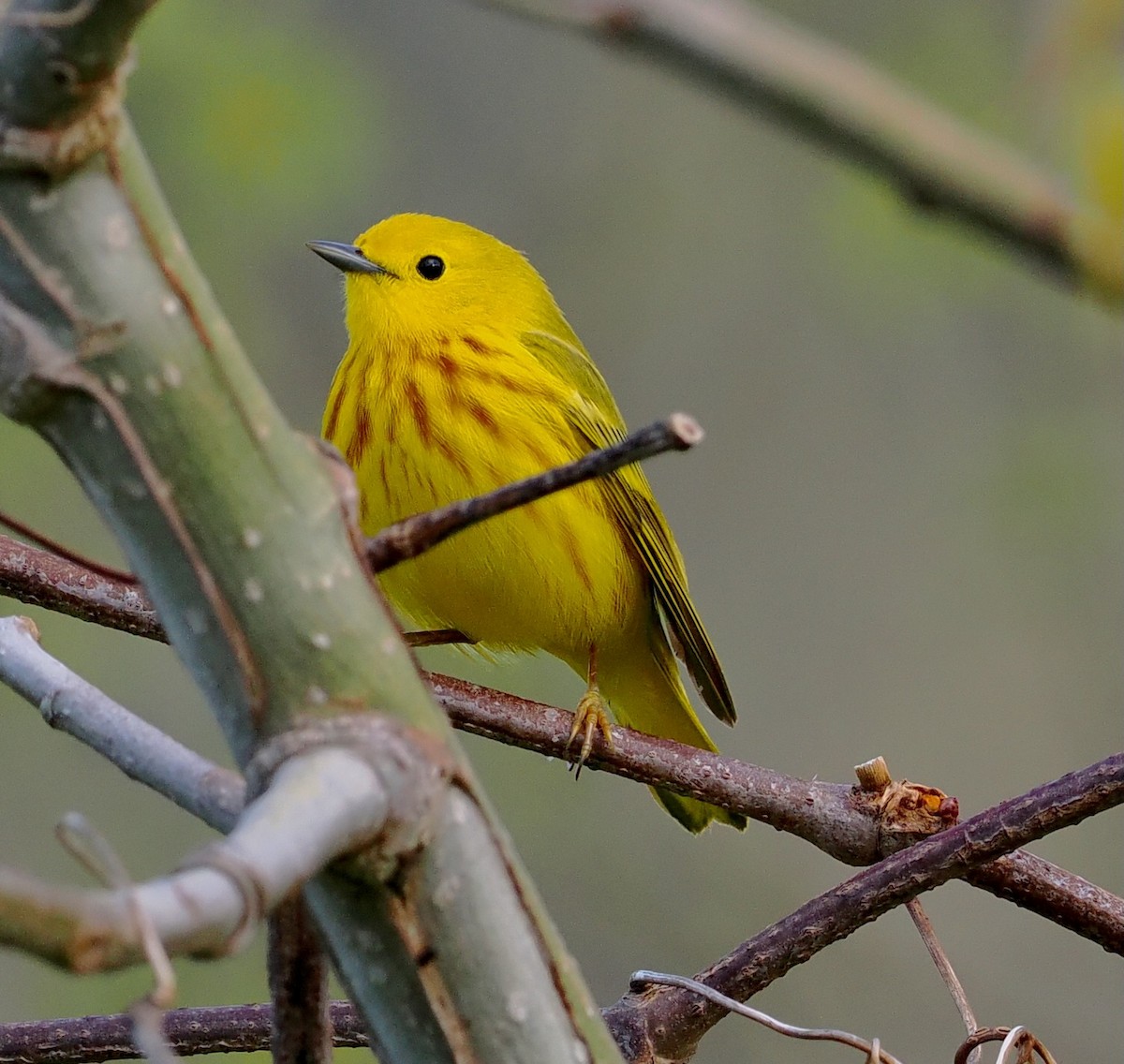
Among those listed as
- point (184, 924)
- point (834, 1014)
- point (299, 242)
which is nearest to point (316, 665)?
point (184, 924)

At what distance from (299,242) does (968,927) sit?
3.51 m

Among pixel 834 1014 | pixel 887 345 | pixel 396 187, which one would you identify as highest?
pixel 396 187

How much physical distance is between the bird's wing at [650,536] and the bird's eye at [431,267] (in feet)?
0.85

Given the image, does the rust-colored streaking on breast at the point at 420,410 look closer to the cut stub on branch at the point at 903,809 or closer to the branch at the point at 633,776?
the branch at the point at 633,776

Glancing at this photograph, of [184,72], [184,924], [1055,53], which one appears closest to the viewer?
[184,924]

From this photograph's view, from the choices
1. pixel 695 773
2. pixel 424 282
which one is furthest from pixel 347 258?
pixel 695 773

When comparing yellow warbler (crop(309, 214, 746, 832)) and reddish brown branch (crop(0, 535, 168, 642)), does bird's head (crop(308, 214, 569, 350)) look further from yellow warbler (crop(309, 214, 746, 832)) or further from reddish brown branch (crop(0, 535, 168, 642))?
reddish brown branch (crop(0, 535, 168, 642))

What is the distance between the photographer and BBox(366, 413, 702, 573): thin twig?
99 cm

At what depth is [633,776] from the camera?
224cm

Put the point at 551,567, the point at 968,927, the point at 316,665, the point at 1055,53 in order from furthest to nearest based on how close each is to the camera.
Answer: the point at 968,927, the point at 551,567, the point at 1055,53, the point at 316,665

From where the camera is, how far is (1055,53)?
4.06ft

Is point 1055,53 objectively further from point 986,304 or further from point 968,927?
point 968,927

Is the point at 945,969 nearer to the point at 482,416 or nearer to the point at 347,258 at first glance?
the point at 482,416

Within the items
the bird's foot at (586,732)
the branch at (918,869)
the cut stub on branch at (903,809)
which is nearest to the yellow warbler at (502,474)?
the bird's foot at (586,732)
